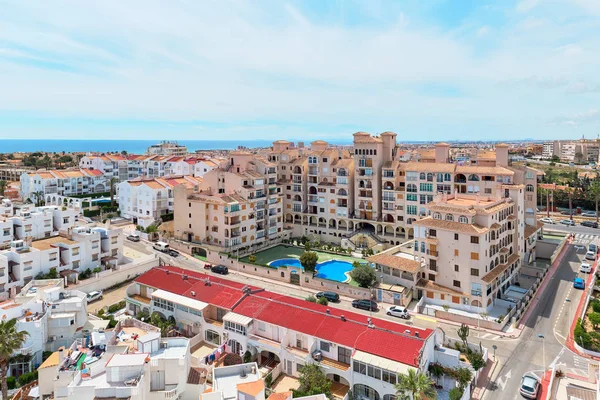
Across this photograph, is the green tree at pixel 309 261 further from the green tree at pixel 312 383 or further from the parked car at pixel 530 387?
the parked car at pixel 530 387

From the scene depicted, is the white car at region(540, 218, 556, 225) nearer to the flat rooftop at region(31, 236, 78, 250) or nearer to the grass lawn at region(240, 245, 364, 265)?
the grass lawn at region(240, 245, 364, 265)

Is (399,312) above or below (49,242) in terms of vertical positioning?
below

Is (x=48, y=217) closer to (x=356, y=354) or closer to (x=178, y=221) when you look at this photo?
(x=178, y=221)

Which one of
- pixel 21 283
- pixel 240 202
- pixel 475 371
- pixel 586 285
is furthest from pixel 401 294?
pixel 21 283

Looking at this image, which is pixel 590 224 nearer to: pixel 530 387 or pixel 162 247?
pixel 530 387

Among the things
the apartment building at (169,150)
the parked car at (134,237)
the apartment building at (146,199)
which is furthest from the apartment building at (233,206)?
the apartment building at (169,150)

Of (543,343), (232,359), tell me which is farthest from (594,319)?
(232,359)

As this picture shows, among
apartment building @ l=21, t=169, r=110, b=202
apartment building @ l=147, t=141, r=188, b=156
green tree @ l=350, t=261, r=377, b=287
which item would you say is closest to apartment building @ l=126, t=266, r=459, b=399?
green tree @ l=350, t=261, r=377, b=287
